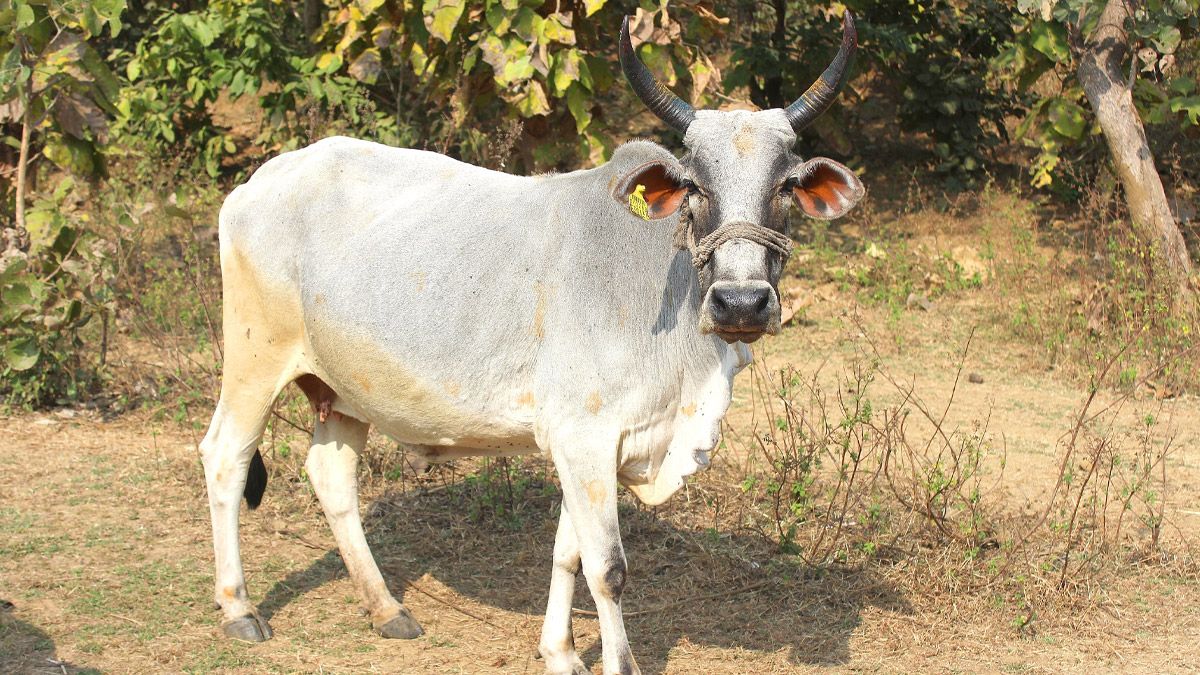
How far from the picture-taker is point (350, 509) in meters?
4.52

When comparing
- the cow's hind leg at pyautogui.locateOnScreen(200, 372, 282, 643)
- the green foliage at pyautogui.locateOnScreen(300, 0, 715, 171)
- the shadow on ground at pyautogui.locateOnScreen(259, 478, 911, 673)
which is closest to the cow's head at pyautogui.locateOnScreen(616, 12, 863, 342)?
the shadow on ground at pyautogui.locateOnScreen(259, 478, 911, 673)

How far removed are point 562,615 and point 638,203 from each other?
1334mm

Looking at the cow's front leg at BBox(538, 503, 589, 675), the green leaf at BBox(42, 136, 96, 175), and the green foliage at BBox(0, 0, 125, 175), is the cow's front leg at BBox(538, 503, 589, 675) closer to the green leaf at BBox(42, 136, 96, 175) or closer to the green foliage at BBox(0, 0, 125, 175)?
the green foliage at BBox(0, 0, 125, 175)

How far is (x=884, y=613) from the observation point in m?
4.44

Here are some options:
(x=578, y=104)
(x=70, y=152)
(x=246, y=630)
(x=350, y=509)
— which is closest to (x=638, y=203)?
(x=350, y=509)

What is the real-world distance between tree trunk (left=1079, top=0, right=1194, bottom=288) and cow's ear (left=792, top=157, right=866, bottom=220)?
4625 mm

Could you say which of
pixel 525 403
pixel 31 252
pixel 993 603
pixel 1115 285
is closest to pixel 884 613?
pixel 993 603

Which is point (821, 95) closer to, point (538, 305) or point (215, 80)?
point (538, 305)

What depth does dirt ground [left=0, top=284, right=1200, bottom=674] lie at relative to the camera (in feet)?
13.5

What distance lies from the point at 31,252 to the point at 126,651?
274 centimetres

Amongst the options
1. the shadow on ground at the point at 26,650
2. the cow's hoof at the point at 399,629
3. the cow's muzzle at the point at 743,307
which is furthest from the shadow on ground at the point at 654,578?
the cow's muzzle at the point at 743,307

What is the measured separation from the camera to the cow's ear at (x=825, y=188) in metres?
3.44

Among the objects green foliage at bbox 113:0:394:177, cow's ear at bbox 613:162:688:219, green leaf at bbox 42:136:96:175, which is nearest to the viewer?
cow's ear at bbox 613:162:688:219

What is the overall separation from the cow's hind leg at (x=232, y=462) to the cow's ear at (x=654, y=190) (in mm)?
1585
